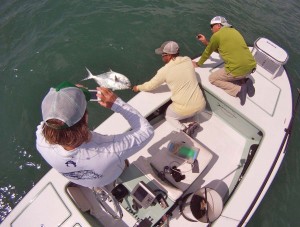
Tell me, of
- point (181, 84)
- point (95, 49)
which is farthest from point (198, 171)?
point (95, 49)

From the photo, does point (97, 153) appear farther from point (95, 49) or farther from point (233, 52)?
point (95, 49)

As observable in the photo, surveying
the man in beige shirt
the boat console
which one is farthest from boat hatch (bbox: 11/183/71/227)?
the man in beige shirt

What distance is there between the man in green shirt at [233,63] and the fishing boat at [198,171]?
0.54 ft

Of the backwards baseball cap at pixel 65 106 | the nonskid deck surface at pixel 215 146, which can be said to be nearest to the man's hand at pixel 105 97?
the backwards baseball cap at pixel 65 106

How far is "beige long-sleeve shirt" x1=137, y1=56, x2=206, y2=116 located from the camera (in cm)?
489

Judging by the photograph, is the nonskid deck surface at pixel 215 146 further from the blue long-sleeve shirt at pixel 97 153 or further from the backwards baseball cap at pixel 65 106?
the backwards baseball cap at pixel 65 106

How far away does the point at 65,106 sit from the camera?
233cm

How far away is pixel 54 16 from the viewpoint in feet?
26.7

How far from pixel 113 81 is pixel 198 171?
303 centimetres

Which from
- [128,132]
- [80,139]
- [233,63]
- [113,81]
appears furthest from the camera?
[113,81]

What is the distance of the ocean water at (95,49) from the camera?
571 cm

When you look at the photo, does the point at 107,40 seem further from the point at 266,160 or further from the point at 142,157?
the point at 266,160

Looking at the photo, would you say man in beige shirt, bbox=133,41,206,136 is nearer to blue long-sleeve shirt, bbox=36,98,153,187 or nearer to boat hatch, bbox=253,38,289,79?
boat hatch, bbox=253,38,289,79

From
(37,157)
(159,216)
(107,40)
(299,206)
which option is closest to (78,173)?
(159,216)
